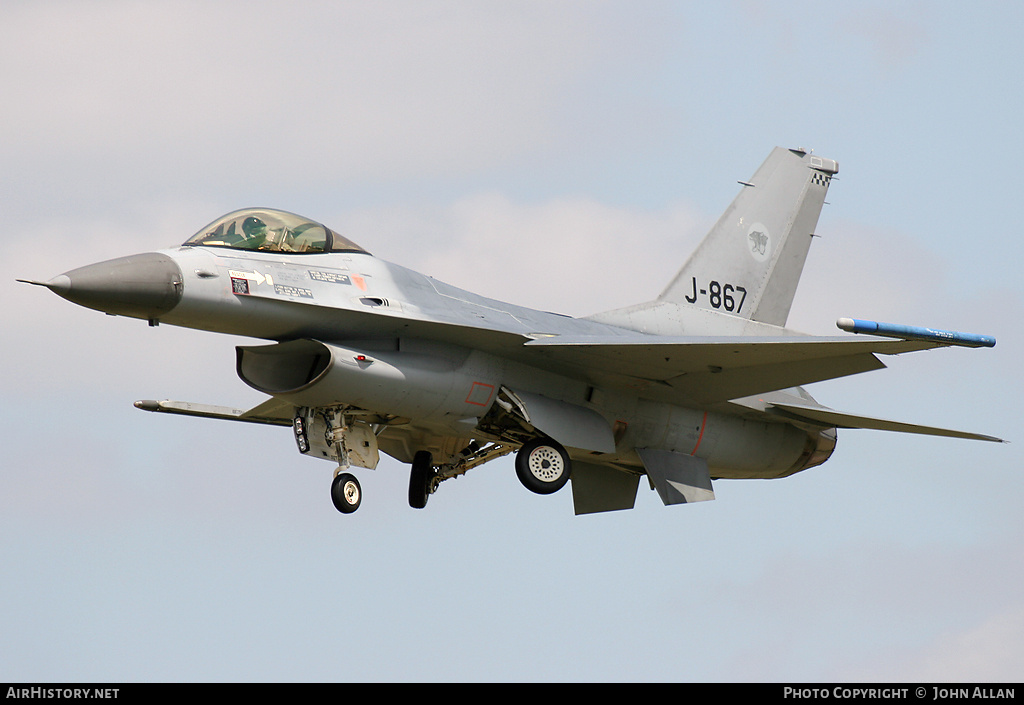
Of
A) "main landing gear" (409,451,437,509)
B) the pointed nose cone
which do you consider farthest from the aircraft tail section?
the pointed nose cone

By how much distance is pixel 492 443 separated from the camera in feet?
66.8

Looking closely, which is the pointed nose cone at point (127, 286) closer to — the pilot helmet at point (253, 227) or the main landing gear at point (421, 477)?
the pilot helmet at point (253, 227)

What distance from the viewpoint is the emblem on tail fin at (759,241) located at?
22.9 m

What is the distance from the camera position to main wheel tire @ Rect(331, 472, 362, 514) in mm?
17891

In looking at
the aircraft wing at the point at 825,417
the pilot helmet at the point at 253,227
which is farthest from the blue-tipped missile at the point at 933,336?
the pilot helmet at the point at 253,227

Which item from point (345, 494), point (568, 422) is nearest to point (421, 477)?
point (568, 422)

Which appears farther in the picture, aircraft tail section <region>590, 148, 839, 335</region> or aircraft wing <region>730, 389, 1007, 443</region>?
aircraft tail section <region>590, 148, 839, 335</region>

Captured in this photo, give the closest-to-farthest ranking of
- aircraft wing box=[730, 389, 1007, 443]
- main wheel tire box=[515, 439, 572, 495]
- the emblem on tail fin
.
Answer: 1. main wheel tire box=[515, 439, 572, 495]
2. aircraft wing box=[730, 389, 1007, 443]
3. the emblem on tail fin

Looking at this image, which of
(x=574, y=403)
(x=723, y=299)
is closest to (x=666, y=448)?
(x=574, y=403)

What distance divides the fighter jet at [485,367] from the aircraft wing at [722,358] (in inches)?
1.4

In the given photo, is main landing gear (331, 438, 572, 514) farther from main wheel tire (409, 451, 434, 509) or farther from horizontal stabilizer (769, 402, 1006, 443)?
horizontal stabilizer (769, 402, 1006, 443)
